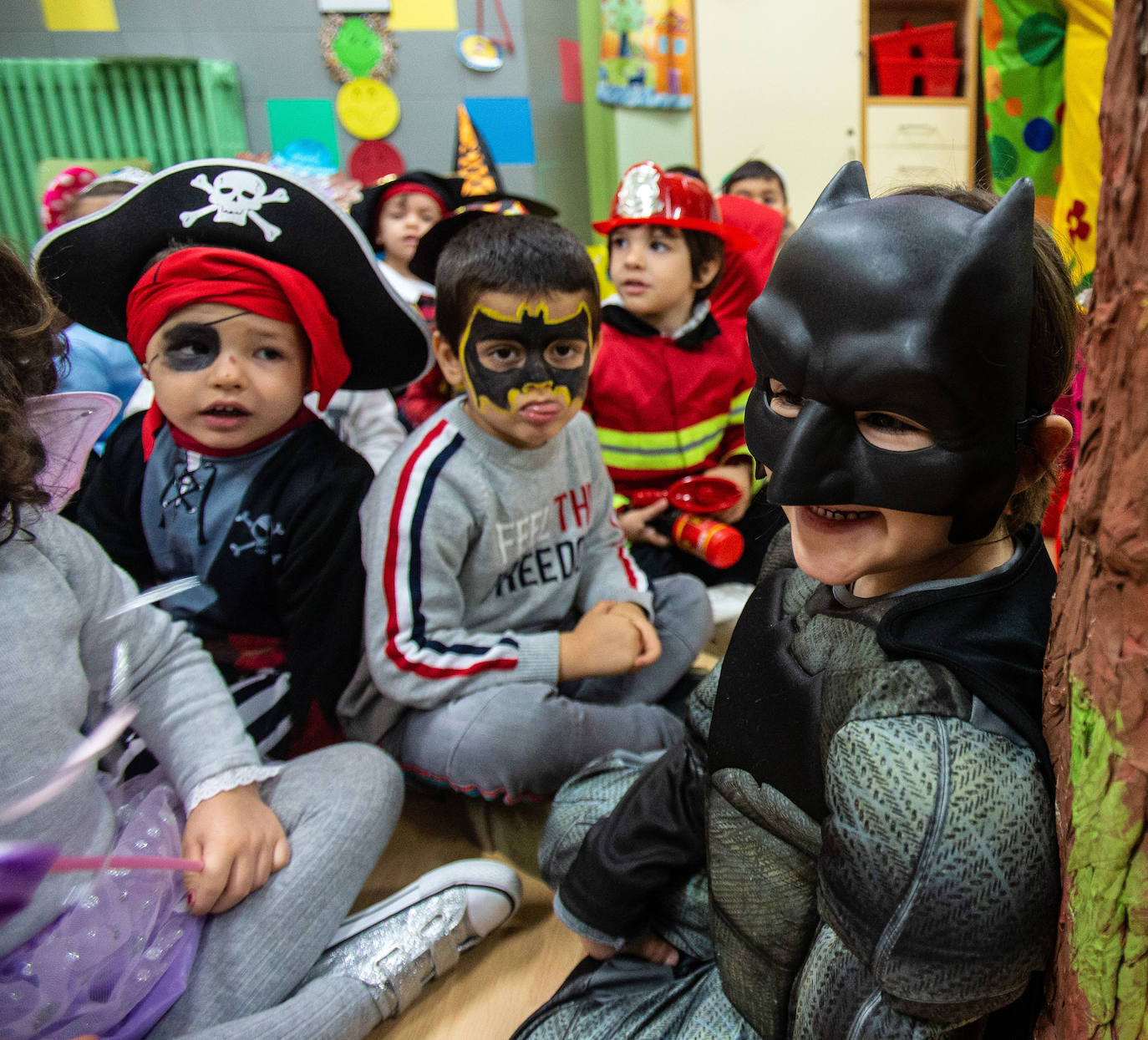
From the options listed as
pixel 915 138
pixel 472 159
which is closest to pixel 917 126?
pixel 915 138

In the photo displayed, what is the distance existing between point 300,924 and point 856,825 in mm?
594

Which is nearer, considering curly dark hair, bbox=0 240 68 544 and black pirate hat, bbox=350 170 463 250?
curly dark hair, bbox=0 240 68 544

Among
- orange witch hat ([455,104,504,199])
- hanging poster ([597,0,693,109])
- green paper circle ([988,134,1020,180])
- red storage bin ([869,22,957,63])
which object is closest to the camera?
green paper circle ([988,134,1020,180])

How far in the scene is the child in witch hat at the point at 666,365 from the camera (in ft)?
5.43

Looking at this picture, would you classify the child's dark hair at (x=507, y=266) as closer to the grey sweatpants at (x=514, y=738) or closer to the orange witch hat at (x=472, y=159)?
the grey sweatpants at (x=514, y=738)

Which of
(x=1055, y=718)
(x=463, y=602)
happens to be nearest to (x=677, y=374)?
(x=463, y=602)

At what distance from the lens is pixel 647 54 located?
3201 millimetres

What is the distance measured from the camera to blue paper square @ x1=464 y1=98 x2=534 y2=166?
10.0 feet

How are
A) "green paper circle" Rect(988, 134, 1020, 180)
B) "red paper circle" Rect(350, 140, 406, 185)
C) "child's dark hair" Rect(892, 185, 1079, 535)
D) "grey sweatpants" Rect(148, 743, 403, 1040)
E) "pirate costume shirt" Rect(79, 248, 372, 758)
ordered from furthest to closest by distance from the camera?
"red paper circle" Rect(350, 140, 406, 185)
"green paper circle" Rect(988, 134, 1020, 180)
"pirate costume shirt" Rect(79, 248, 372, 758)
"grey sweatpants" Rect(148, 743, 403, 1040)
"child's dark hair" Rect(892, 185, 1079, 535)

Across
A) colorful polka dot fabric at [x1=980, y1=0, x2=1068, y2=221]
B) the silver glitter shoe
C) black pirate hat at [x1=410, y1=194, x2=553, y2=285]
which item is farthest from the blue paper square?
the silver glitter shoe

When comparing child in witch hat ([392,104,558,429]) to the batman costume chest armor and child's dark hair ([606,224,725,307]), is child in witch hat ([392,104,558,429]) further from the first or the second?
the batman costume chest armor

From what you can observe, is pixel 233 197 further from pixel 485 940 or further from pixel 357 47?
pixel 357 47

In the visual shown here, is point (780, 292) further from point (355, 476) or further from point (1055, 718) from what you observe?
point (355, 476)

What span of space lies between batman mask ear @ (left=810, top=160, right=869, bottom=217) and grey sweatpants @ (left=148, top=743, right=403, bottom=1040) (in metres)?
0.75
